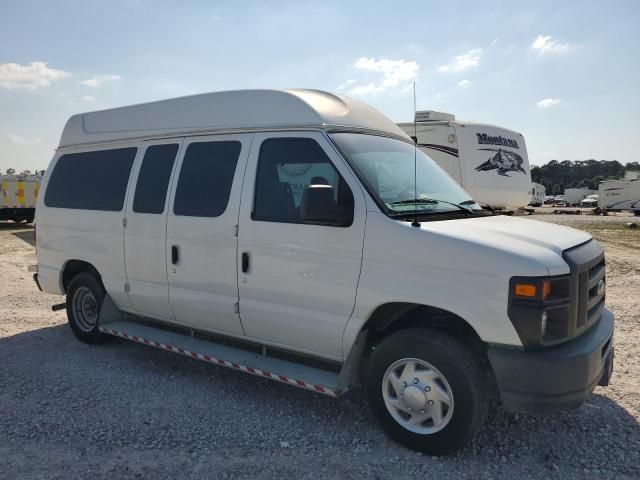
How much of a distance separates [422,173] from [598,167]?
134 m

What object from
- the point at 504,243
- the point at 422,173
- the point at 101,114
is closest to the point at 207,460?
the point at 504,243

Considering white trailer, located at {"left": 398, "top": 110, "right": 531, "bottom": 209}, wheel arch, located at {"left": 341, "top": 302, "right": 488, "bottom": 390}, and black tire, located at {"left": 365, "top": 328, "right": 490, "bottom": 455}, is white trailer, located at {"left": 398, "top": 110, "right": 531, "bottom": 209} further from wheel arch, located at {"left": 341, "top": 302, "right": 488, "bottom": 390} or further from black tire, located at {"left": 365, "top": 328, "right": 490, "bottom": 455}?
black tire, located at {"left": 365, "top": 328, "right": 490, "bottom": 455}

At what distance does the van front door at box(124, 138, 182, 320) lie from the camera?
4898 millimetres

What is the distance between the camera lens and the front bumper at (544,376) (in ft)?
10.1

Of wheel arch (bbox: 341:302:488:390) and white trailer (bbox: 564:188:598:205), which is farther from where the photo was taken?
white trailer (bbox: 564:188:598:205)

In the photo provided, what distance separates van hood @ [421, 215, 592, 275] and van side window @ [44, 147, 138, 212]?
3.41 metres

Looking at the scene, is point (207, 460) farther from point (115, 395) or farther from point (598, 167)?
point (598, 167)

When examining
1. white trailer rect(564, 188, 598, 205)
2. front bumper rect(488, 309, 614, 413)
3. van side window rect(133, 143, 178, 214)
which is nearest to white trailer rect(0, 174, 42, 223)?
van side window rect(133, 143, 178, 214)

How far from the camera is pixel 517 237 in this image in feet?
11.2

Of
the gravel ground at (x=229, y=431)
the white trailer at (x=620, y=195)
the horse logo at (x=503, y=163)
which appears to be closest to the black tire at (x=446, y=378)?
the gravel ground at (x=229, y=431)

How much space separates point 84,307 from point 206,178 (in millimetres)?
2704

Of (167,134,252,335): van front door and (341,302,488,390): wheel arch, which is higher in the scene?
(167,134,252,335): van front door

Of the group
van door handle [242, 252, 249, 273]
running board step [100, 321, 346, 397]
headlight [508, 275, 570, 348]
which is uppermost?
van door handle [242, 252, 249, 273]

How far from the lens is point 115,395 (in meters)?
4.57
